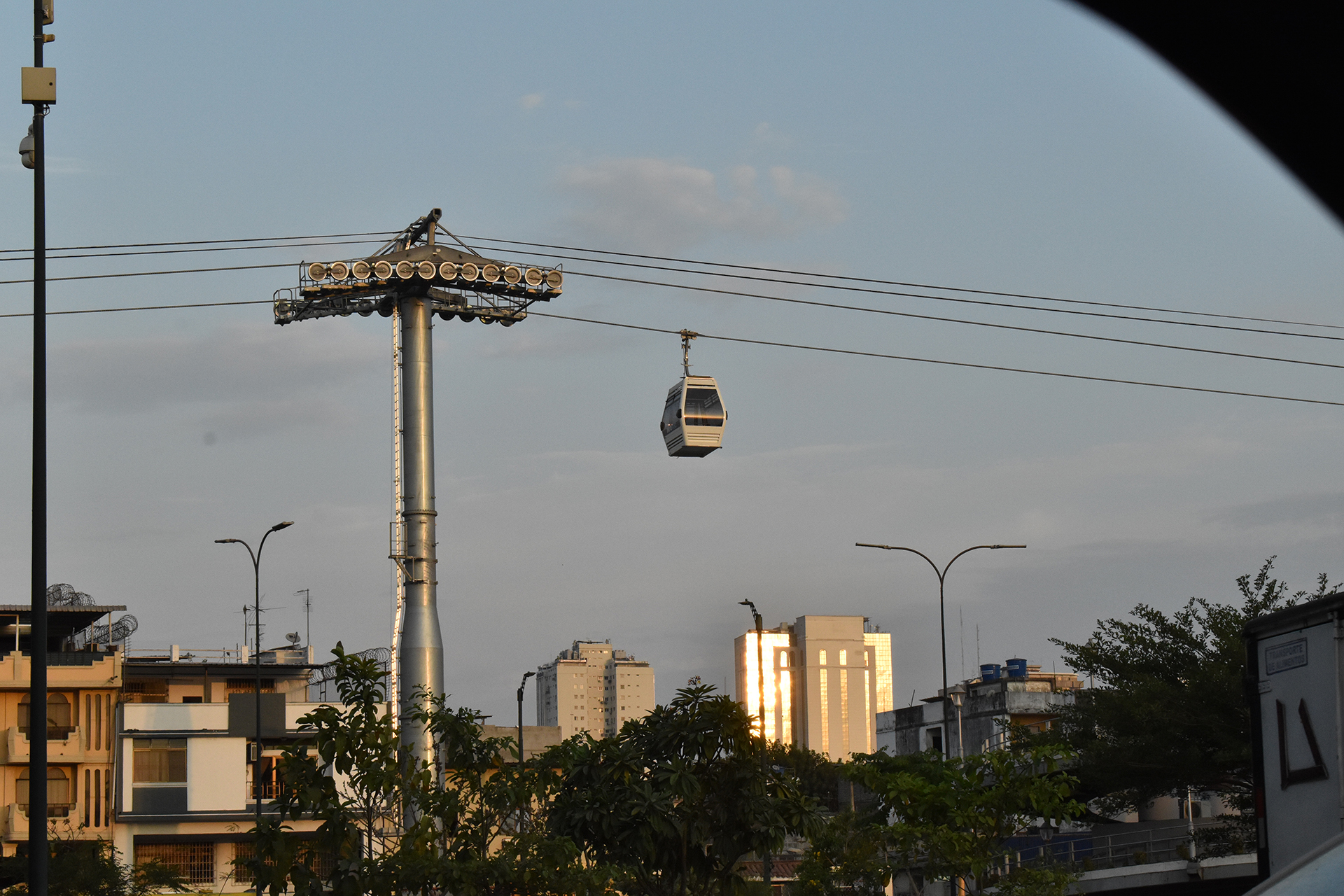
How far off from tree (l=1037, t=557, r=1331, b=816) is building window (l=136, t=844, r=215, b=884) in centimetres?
3796

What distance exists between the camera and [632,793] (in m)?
20.2

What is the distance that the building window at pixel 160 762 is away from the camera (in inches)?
2576

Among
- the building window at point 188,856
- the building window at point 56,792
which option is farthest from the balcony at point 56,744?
the building window at point 188,856

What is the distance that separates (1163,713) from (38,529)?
103ft

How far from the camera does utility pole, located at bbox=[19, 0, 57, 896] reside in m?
17.9

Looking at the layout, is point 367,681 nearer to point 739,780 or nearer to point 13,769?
point 739,780

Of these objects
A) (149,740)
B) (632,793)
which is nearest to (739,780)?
(632,793)

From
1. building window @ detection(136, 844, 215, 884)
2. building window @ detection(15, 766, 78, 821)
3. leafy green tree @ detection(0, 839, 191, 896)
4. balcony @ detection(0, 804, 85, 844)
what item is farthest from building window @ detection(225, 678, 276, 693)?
leafy green tree @ detection(0, 839, 191, 896)

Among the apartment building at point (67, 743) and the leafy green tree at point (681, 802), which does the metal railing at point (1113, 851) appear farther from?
the apartment building at point (67, 743)

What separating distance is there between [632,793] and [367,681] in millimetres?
3985

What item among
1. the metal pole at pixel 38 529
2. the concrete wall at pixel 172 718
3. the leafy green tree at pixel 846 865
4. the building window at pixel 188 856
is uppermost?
the metal pole at pixel 38 529

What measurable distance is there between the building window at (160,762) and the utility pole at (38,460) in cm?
4870

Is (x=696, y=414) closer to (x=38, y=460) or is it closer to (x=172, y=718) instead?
(x=172, y=718)

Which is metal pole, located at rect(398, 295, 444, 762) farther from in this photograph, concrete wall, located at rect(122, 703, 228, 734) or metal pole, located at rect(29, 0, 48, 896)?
metal pole, located at rect(29, 0, 48, 896)
